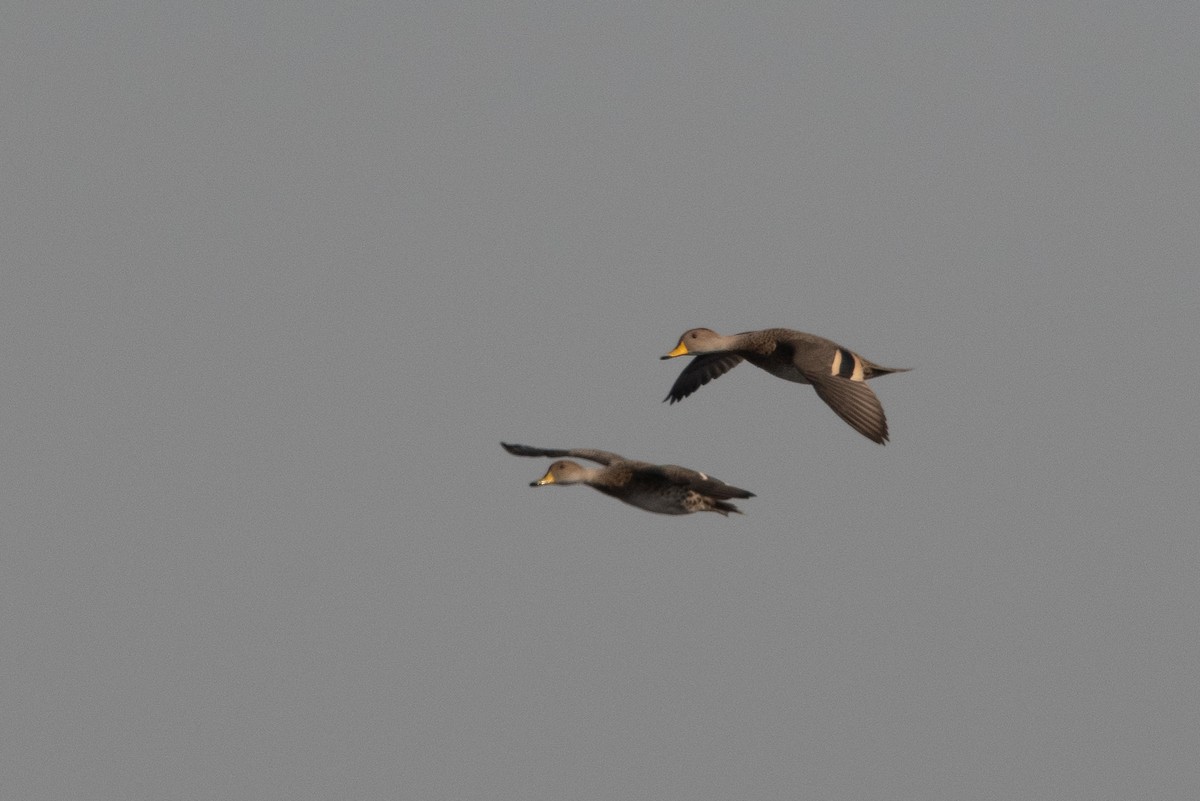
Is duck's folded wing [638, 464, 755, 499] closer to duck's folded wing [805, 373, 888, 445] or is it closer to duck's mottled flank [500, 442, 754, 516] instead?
duck's mottled flank [500, 442, 754, 516]

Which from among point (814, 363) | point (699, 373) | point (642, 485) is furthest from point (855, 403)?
point (699, 373)

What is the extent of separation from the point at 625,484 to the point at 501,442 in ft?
7.00

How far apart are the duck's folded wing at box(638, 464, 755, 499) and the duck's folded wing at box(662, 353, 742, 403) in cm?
674

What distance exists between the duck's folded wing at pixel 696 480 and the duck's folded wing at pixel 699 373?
674 centimetres

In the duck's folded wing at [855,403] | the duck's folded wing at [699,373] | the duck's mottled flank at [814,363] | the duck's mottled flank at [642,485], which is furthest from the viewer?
the duck's folded wing at [699,373]

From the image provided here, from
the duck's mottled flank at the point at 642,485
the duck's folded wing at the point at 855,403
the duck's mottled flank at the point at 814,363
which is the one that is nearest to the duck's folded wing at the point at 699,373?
the duck's mottled flank at the point at 814,363

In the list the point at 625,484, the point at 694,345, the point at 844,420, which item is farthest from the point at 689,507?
the point at 694,345

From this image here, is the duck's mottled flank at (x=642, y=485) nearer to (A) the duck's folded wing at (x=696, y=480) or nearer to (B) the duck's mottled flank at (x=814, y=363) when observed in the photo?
(A) the duck's folded wing at (x=696, y=480)

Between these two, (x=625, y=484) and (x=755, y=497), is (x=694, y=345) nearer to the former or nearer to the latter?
(x=625, y=484)

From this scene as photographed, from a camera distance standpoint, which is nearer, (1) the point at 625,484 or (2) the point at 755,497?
(2) the point at 755,497

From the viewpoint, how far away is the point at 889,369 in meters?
27.9

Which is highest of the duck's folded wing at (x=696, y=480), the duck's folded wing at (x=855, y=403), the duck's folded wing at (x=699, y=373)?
the duck's folded wing at (x=699, y=373)

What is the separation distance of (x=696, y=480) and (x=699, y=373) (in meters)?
7.74

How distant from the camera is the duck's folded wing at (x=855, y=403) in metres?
24.8
